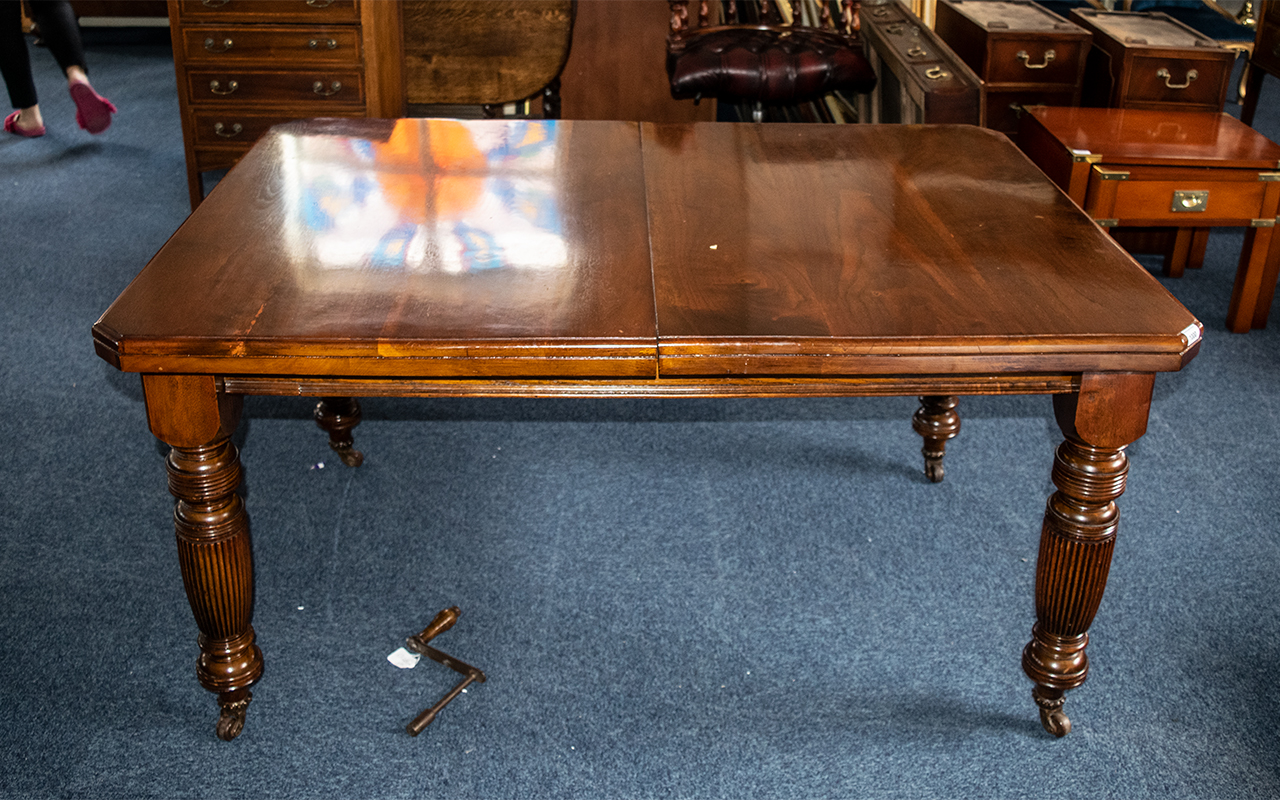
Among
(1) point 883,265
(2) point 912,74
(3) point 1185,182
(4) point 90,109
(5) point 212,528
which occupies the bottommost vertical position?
(4) point 90,109

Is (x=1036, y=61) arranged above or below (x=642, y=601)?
above

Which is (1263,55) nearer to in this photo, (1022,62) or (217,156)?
(1022,62)

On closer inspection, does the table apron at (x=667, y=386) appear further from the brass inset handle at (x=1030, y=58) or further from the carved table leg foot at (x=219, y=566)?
the brass inset handle at (x=1030, y=58)

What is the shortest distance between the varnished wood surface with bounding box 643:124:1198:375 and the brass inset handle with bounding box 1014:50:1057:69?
159 centimetres

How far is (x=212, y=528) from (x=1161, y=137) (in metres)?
2.71

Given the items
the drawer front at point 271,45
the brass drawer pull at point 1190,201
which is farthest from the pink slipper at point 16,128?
the brass drawer pull at point 1190,201

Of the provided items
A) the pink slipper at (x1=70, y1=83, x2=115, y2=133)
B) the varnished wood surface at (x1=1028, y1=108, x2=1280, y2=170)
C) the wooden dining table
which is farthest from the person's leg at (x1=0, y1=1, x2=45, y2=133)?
the varnished wood surface at (x1=1028, y1=108, x2=1280, y2=170)

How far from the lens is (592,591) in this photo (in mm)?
2133

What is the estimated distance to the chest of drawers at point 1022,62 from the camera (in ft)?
12.0

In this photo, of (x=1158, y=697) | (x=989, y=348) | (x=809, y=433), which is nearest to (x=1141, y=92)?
(x=809, y=433)

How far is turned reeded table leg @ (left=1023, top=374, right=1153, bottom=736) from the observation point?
153cm

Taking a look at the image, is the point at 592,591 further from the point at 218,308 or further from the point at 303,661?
the point at 218,308

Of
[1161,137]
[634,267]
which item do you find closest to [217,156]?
[634,267]

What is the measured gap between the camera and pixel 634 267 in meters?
1.66
